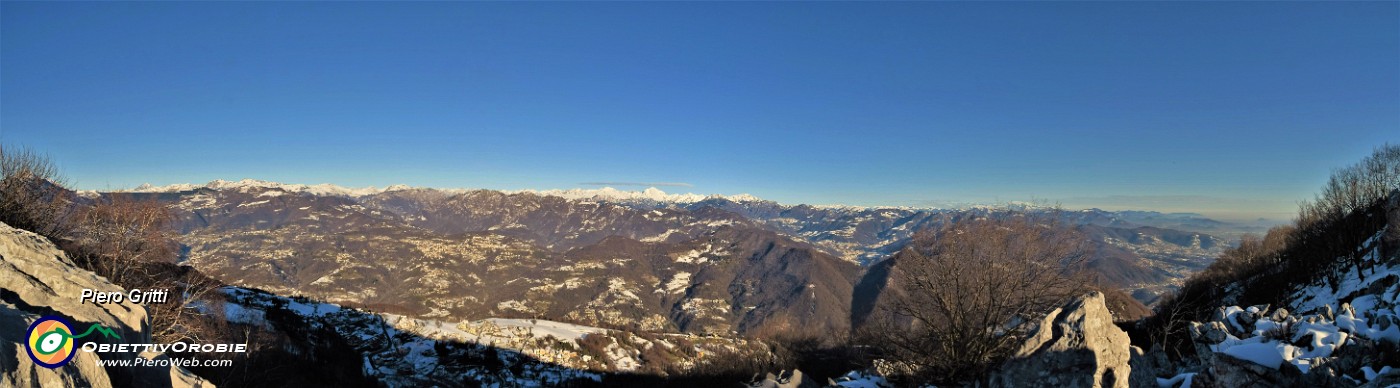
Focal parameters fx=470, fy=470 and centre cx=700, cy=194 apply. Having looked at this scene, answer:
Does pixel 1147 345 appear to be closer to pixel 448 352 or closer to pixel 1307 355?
pixel 1307 355

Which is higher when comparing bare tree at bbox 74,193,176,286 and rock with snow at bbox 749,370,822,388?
bare tree at bbox 74,193,176,286

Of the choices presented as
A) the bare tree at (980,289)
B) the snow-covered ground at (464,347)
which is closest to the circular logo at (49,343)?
the bare tree at (980,289)

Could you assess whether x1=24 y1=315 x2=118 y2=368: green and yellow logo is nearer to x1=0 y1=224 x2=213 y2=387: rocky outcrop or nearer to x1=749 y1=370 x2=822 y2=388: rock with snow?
x1=0 y1=224 x2=213 y2=387: rocky outcrop

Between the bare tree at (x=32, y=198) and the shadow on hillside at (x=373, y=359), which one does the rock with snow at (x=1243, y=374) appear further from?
the bare tree at (x=32, y=198)

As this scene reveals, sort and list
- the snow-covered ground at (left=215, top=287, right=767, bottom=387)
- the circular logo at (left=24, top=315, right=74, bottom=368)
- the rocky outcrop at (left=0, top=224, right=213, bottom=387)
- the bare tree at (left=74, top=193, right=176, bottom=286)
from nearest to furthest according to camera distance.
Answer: the rocky outcrop at (left=0, top=224, right=213, bottom=387) < the circular logo at (left=24, top=315, right=74, bottom=368) < the bare tree at (left=74, top=193, right=176, bottom=286) < the snow-covered ground at (left=215, top=287, right=767, bottom=387)

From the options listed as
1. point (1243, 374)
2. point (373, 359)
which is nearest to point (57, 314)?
point (1243, 374)

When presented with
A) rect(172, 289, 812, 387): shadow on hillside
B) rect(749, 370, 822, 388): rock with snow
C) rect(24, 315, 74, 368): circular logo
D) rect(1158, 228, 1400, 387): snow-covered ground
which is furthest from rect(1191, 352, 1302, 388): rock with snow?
rect(24, 315, 74, 368): circular logo
